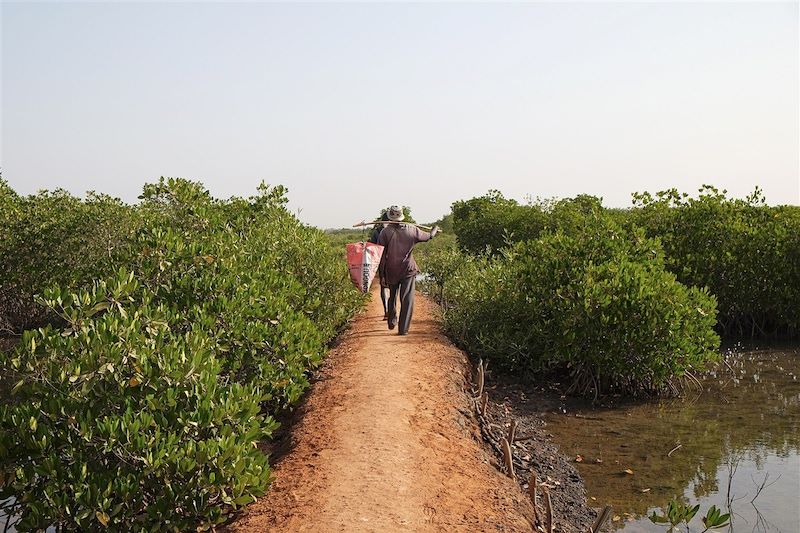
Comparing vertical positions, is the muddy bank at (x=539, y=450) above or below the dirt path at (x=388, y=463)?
below

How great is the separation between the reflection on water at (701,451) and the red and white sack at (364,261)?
3.41 metres

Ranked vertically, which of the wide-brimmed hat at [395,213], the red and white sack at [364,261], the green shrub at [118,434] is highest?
the wide-brimmed hat at [395,213]

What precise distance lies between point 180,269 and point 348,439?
3018mm

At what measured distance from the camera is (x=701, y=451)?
9352mm

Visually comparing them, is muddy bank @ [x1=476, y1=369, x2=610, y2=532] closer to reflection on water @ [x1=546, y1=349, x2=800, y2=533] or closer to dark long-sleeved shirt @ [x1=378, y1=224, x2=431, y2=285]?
reflection on water @ [x1=546, y1=349, x2=800, y2=533]

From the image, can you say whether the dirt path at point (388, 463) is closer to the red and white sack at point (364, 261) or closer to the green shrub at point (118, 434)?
the green shrub at point (118, 434)

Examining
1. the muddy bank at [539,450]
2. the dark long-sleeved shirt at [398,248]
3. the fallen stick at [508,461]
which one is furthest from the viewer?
the dark long-sleeved shirt at [398,248]

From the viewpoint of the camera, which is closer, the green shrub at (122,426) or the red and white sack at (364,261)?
the green shrub at (122,426)

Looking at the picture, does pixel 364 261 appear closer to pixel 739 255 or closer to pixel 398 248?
pixel 398 248

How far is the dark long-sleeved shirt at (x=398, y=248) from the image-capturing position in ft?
37.7

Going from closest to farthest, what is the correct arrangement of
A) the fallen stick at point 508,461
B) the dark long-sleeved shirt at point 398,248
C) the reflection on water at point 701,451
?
the fallen stick at point 508,461 → the reflection on water at point 701,451 → the dark long-sleeved shirt at point 398,248

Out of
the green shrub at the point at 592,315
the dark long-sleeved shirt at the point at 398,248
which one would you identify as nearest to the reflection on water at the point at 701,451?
the green shrub at the point at 592,315

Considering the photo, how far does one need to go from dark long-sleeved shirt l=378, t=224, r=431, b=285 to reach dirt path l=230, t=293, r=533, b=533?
67.8 inches

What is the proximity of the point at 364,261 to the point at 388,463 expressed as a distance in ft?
16.8
